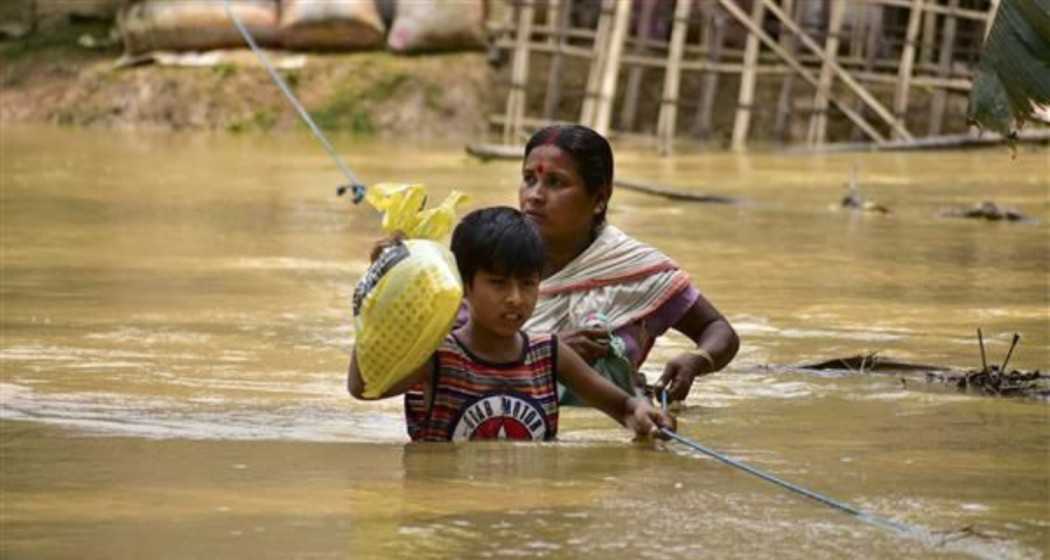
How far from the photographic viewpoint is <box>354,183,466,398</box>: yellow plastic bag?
15.6 feet

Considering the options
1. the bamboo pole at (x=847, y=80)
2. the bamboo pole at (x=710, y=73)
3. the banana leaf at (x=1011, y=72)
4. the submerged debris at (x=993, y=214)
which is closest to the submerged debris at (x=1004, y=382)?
the banana leaf at (x=1011, y=72)

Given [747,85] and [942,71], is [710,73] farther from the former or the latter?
[942,71]

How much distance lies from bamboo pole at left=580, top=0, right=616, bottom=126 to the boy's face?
13.0 meters

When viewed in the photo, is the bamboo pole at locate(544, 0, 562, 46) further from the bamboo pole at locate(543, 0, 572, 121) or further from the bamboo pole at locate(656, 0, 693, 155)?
the bamboo pole at locate(656, 0, 693, 155)

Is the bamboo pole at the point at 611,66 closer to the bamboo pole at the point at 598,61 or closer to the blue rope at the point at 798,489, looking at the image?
the bamboo pole at the point at 598,61

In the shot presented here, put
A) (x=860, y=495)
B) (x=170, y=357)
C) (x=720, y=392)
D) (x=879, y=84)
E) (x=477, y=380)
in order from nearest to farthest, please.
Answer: (x=860, y=495) < (x=477, y=380) < (x=720, y=392) < (x=170, y=357) < (x=879, y=84)

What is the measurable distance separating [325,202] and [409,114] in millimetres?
7655

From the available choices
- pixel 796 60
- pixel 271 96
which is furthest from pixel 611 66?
pixel 271 96

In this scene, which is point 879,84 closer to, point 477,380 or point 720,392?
point 720,392

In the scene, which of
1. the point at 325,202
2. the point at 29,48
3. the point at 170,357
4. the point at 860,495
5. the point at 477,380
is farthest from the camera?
the point at 29,48

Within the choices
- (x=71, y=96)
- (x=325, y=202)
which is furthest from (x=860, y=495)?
Answer: (x=71, y=96)

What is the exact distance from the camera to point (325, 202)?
12.7 meters

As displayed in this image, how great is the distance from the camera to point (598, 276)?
5852mm

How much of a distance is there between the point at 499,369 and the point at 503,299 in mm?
203
